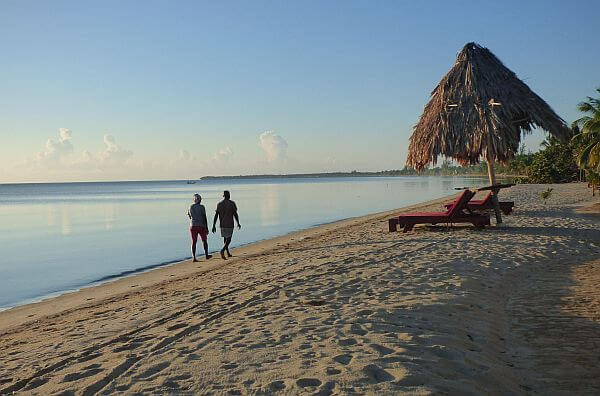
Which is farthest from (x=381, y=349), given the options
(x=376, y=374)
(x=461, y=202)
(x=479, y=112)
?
(x=479, y=112)

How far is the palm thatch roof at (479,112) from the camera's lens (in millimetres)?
12586

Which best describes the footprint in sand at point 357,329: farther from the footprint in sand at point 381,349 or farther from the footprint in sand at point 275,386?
the footprint in sand at point 275,386

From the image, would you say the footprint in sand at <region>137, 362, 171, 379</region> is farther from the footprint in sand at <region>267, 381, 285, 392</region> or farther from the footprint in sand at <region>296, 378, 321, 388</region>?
the footprint in sand at <region>296, 378, 321, 388</region>

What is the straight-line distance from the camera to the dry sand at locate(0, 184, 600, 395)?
3.60 m

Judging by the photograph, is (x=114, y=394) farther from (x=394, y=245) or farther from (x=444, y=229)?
(x=444, y=229)

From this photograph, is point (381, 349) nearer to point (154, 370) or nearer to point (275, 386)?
point (275, 386)

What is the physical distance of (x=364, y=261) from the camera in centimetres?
870

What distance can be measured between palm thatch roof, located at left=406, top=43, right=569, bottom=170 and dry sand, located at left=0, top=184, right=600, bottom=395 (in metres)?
4.34

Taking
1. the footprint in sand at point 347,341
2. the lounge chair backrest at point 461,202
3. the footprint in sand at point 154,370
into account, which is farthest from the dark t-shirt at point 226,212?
the footprint in sand at point 154,370

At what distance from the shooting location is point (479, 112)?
496 inches

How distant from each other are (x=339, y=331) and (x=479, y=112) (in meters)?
9.61

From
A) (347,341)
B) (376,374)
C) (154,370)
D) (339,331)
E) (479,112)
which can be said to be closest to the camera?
(376,374)

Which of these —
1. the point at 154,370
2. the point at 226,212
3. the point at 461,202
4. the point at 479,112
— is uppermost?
the point at 479,112

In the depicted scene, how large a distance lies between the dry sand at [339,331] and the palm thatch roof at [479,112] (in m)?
4.34
